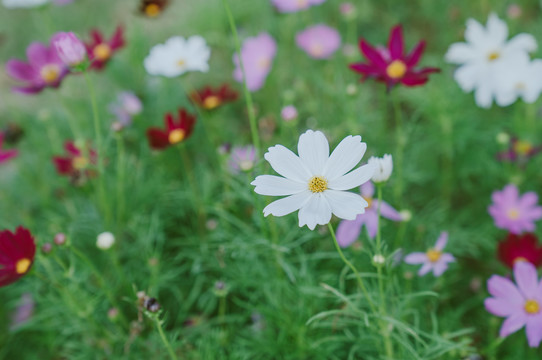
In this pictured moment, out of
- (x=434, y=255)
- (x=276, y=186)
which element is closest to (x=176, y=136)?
(x=276, y=186)

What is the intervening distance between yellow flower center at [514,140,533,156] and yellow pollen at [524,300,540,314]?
1.83ft

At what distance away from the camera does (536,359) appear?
3.49ft

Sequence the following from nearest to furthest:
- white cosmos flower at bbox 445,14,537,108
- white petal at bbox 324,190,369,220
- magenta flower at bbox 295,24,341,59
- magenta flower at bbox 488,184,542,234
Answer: white petal at bbox 324,190,369,220
magenta flower at bbox 488,184,542,234
white cosmos flower at bbox 445,14,537,108
magenta flower at bbox 295,24,341,59

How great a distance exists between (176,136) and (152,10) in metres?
0.61

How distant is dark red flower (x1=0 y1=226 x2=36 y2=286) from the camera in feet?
2.90

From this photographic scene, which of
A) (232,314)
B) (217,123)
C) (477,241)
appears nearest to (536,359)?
(477,241)

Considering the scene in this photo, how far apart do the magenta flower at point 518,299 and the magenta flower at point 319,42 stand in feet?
3.37

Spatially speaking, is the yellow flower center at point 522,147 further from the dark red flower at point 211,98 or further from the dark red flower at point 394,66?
the dark red flower at point 211,98

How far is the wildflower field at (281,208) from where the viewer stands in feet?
2.96

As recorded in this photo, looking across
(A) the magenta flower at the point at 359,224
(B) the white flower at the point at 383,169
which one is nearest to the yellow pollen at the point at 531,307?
(A) the magenta flower at the point at 359,224

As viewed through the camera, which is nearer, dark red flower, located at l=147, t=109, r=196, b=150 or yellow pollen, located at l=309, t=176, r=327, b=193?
yellow pollen, located at l=309, t=176, r=327, b=193

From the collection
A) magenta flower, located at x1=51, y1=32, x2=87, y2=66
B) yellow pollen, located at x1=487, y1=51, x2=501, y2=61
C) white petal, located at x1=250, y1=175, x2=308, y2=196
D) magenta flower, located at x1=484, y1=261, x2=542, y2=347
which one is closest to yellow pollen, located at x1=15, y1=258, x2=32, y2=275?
magenta flower, located at x1=51, y1=32, x2=87, y2=66

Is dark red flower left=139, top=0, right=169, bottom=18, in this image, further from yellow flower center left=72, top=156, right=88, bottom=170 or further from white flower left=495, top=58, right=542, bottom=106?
white flower left=495, top=58, right=542, bottom=106

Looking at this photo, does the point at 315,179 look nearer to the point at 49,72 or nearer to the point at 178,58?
the point at 178,58
